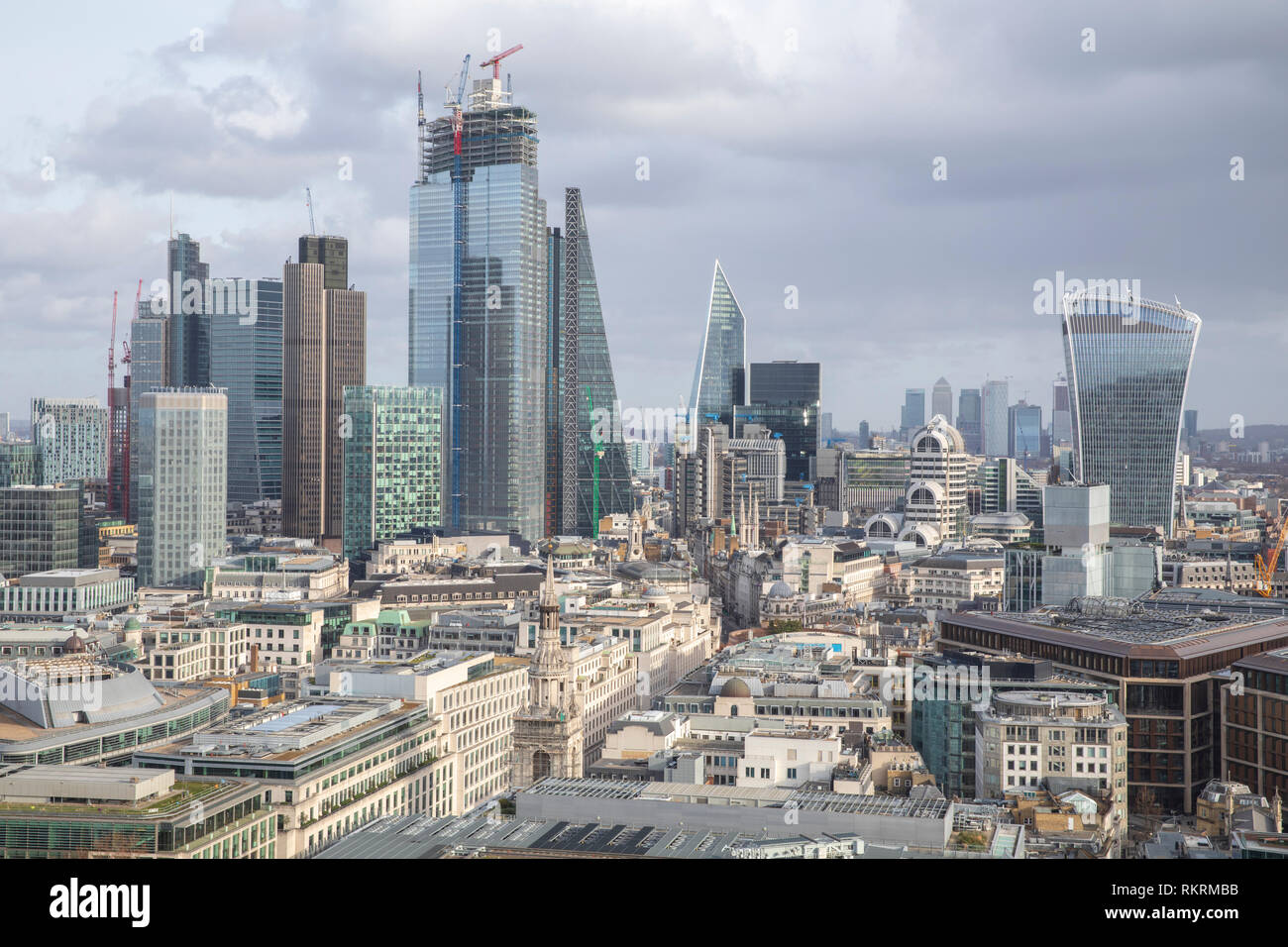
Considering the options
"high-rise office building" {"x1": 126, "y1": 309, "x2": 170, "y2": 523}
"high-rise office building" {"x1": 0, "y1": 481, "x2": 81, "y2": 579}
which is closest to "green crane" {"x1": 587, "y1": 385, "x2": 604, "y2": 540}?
"high-rise office building" {"x1": 126, "y1": 309, "x2": 170, "y2": 523}

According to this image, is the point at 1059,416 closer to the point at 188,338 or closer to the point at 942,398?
the point at 942,398

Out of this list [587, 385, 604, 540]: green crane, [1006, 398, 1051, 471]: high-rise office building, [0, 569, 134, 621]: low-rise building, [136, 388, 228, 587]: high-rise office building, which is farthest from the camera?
[1006, 398, 1051, 471]: high-rise office building

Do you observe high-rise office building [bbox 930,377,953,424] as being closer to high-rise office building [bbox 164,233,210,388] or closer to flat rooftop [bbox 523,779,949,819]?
high-rise office building [bbox 164,233,210,388]

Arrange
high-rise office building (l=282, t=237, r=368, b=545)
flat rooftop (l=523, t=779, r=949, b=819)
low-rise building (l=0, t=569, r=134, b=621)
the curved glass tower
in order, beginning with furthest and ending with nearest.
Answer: high-rise office building (l=282, t=237, r=368, b=545)
the curved glass tower
low-rise building (l=0, t=569, r=134, b=621)
flat rooftop (l=523, t=779, r=949, b=819)

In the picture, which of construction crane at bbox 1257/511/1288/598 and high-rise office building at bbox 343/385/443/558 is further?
high-rise office building at bbox 343/385/443/558

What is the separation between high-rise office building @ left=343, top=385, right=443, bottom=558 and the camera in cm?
13250

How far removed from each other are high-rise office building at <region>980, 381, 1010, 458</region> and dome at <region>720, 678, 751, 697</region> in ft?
421

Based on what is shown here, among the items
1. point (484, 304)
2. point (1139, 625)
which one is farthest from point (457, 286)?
point (1139, 625)

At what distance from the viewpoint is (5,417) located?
6211 inches

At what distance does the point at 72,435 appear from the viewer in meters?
161

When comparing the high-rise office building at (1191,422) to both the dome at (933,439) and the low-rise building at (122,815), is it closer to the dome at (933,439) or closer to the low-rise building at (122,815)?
the dome at (933,439)

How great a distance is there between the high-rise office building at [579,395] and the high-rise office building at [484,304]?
6.78 m

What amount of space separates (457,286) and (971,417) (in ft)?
265
